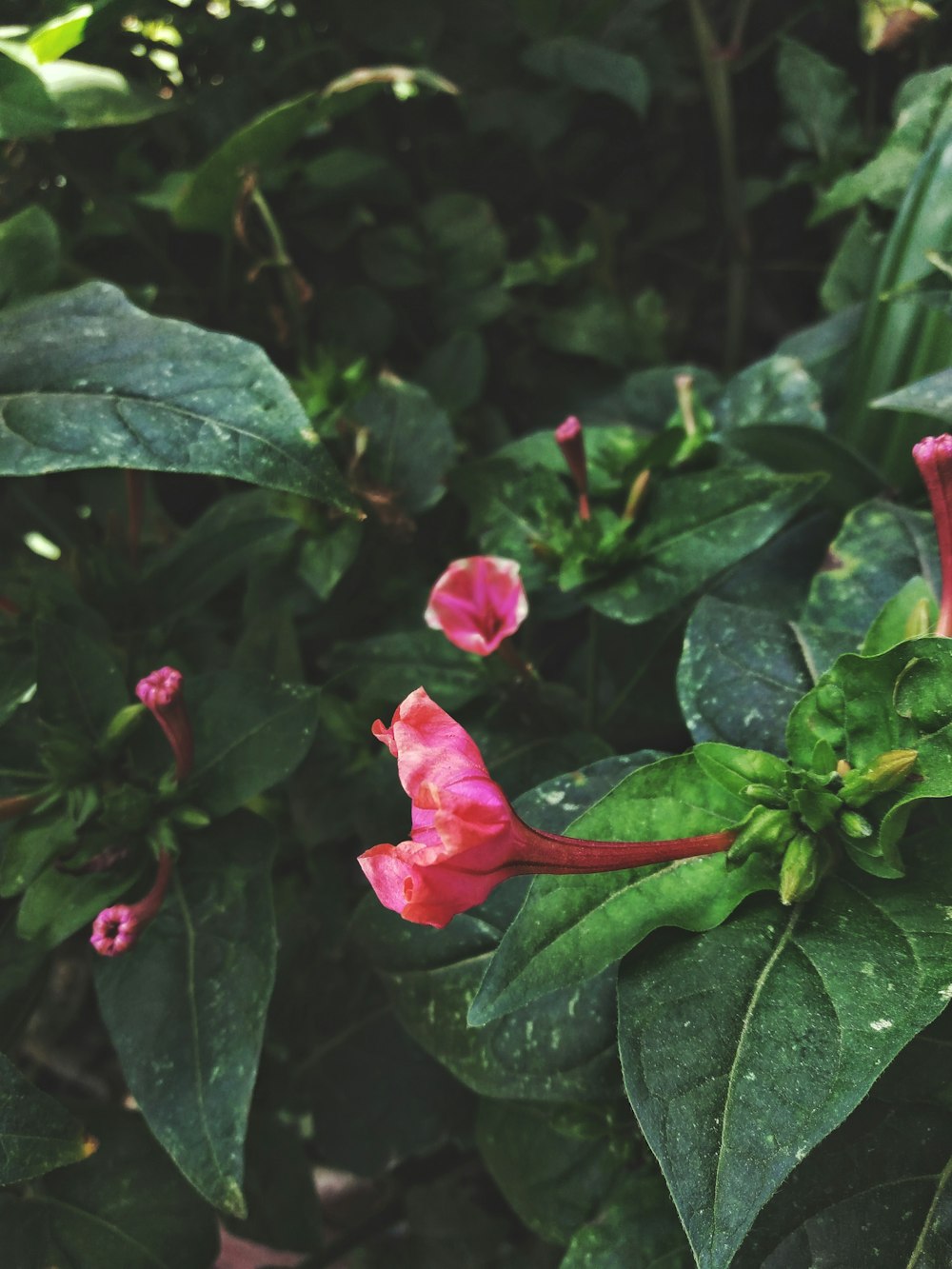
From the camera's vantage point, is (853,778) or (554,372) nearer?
(853,778)

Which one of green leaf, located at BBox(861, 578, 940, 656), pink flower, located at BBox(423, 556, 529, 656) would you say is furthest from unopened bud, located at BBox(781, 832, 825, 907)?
pink flower, located at BBox(423, 556, 529, 656)

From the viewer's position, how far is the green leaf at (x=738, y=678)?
63 cm

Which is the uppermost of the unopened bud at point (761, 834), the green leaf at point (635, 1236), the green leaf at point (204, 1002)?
the unopened bud at point (761, 834)

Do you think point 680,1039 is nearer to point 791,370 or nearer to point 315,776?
point 315,776

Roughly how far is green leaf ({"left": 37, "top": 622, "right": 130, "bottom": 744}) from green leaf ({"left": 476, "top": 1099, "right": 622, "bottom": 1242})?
46 centimetres

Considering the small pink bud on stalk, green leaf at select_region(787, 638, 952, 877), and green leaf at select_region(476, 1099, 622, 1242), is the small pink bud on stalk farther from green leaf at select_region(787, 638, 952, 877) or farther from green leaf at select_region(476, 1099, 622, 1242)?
green leaf at select_region(476, 1099, 622, 1242)

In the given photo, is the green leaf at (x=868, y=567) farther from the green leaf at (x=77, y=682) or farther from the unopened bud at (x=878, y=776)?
the green leaf at (x=77, y=682)

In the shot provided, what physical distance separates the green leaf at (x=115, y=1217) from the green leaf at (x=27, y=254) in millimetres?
713

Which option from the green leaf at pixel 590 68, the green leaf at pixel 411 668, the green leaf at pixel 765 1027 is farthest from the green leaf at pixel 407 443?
the green leaf at pixel 765 1027

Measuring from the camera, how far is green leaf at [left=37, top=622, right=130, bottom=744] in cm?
76

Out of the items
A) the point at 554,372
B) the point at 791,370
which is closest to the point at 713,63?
the point at 554,372

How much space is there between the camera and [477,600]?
74cm

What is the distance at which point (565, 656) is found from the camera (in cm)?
115

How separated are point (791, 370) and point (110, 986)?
2.50 ft
